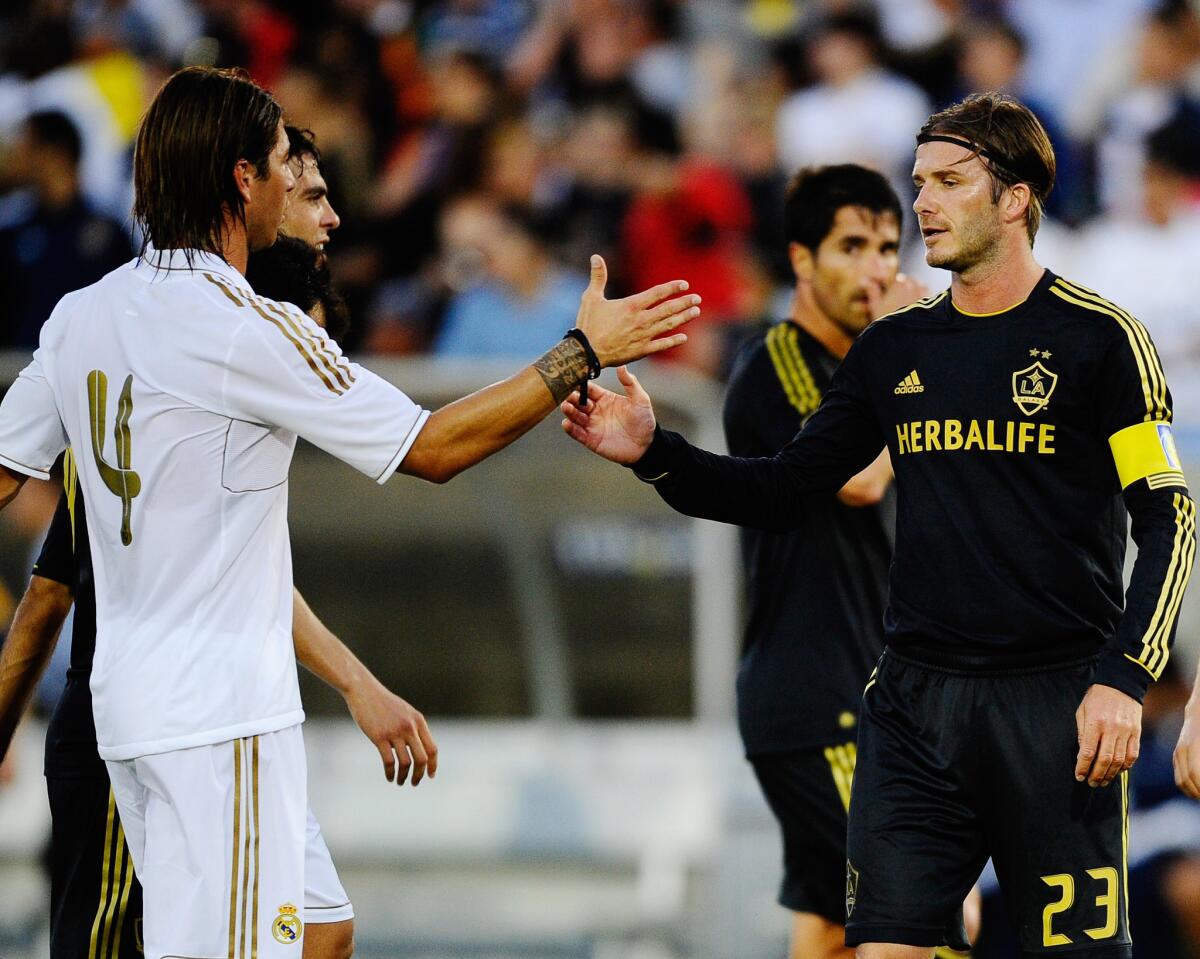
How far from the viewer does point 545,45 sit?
11172 millimetres

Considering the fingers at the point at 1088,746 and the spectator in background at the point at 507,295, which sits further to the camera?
Result: the spectator in background at the point at 507,295

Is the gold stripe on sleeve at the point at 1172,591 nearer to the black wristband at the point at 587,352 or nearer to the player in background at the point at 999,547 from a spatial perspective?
the player in background at the point at 999,547

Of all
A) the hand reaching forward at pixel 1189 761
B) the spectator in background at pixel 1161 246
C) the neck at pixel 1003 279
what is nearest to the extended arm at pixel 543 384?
the neck at pixel 1003 279

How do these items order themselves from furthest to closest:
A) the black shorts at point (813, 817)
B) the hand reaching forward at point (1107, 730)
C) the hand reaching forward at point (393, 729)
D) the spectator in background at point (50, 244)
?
the spectator in background at point (50, 244) → the black shorts at point (813, 817) → the hand reaching forward at point (393, 729) → the hand reaching forward at point (1107, 730)

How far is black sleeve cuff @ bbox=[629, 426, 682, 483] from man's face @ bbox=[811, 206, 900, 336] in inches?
49.8

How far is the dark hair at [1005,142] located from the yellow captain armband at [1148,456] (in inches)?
22.4

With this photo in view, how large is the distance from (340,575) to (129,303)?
22.7 ft

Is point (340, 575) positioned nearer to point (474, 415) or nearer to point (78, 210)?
point (78, 210)

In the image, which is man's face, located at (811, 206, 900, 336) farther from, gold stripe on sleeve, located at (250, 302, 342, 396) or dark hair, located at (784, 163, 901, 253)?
gold stripe on sleeve, located at (250, 302, 342, 396)

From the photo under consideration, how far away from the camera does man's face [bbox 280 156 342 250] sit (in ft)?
14.2

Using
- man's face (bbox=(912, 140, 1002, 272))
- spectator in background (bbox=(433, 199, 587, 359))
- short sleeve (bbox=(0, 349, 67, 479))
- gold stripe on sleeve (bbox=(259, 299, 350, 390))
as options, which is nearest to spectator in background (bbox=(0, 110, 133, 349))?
spectator in background (bbox=(433, 199, 587, 359))

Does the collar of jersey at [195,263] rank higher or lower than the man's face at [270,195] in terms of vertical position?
lower

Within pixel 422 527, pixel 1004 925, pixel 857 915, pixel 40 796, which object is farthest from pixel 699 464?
pixel 422 527

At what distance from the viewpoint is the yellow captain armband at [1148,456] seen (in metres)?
3.70
